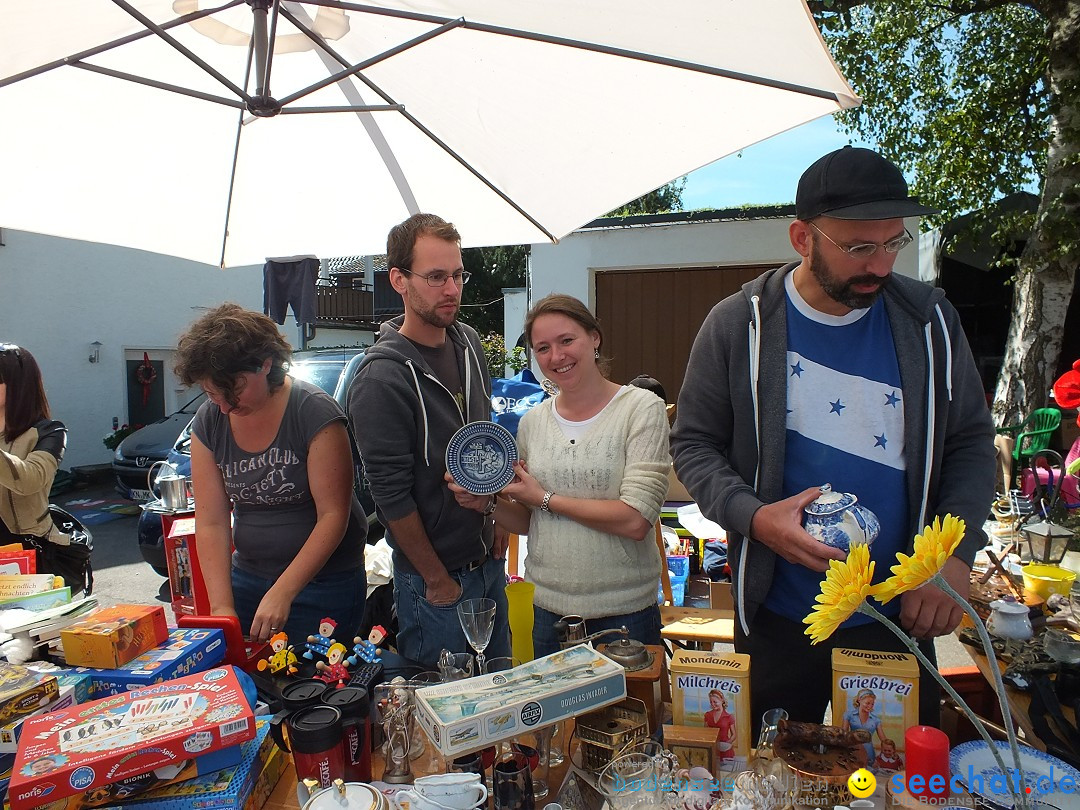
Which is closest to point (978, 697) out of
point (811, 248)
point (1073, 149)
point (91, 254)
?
point (811, 248)

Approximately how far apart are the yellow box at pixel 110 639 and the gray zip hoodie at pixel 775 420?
4.81 feet

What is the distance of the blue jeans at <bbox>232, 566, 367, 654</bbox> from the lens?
245 cm

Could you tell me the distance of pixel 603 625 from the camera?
7.20ft

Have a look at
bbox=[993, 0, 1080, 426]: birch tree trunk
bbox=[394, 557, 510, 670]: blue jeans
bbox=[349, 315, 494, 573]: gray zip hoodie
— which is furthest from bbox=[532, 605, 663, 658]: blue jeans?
bbox=[993, 0, 1080, 426]: birch tree trunk

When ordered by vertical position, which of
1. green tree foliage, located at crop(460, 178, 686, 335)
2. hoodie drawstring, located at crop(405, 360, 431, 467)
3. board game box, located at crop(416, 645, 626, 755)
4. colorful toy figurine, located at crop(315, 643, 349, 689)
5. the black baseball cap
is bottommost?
colorful toy figurine, located at crop(315, 643, 349, 689)

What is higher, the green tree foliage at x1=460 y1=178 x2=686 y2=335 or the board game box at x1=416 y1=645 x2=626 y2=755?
the green tree foliage at x1=460 y1=178 x2=686 y2=335

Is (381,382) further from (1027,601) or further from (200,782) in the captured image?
(1027,601)

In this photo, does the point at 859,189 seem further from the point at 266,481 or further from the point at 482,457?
the point at 266,481

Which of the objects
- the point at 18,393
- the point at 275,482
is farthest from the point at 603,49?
the point at 18,393

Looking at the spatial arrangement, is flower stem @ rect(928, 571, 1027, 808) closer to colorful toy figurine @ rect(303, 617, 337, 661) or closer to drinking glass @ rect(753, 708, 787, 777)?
drinking glass @ rect(753, 708, 787, 777)

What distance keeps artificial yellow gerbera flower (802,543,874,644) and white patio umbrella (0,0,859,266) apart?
1315 millimetres

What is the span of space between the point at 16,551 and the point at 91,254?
40.6 feet

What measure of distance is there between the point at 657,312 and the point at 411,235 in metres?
6.99

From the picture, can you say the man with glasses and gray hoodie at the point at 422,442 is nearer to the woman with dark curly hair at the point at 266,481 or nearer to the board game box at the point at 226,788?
the woman with dark curly hair at the point at 266,481
